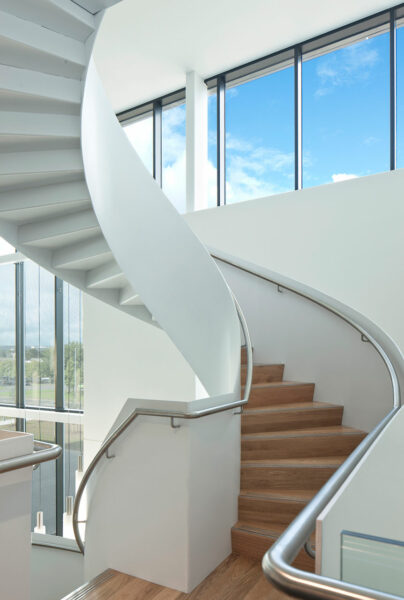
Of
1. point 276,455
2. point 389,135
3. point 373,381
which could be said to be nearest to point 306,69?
point 389,135

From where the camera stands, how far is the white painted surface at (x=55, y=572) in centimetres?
365

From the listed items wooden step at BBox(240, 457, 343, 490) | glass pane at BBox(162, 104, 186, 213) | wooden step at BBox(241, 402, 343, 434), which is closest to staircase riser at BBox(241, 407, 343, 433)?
wooden step at BBox(241, 402, 343, 434)

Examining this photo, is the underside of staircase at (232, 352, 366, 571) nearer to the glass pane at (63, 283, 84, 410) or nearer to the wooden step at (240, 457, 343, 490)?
the wooden step at (240, 457, 343, 490)

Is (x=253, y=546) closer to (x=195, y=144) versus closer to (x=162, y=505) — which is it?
(x=162, y=505)

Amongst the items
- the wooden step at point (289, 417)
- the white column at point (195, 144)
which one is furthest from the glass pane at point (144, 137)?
the wooden step at point (289, 417)

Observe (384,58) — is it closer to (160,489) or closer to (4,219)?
(4,219)

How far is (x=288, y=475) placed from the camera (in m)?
3.15

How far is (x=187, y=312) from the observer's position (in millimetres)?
4348

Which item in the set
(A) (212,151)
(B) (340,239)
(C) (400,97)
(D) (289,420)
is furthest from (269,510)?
(A) (212,151)

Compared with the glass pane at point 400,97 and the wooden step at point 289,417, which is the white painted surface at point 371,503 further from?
the glass pane at point 400,97

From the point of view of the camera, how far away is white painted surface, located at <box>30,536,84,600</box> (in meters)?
3.65

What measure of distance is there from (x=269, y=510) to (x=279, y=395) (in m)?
1.23

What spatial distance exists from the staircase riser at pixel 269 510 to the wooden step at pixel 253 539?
6cm

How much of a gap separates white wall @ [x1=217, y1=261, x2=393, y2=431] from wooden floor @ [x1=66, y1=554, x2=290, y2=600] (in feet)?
5.44
